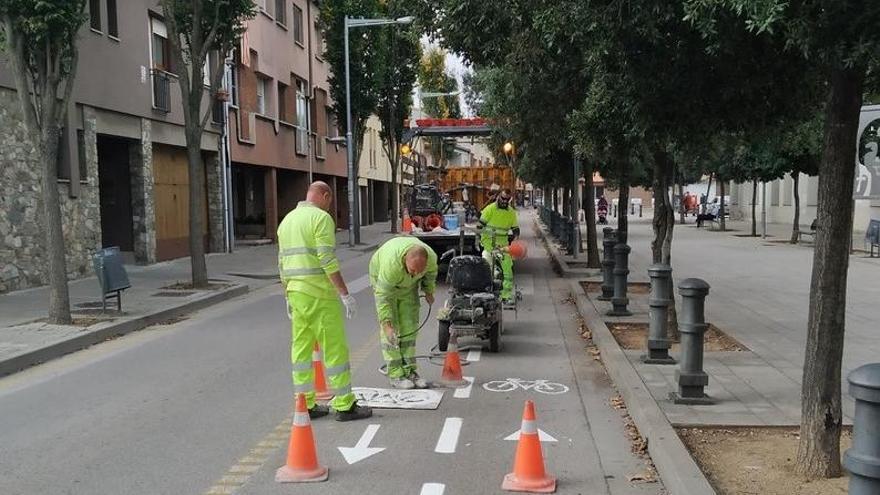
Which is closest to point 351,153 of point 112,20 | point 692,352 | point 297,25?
point 297,25

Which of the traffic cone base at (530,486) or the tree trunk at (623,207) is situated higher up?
the tree trunk at (623,207)

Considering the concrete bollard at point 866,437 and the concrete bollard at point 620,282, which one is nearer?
the concrete bollard at point 866,437

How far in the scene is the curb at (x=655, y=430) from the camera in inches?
174

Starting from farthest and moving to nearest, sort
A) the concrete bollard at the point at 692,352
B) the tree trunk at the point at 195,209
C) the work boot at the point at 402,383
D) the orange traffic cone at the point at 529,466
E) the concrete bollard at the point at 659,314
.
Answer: the tree trunk at the point at 195,209, the concrete bollard at the point at 659,314, the work boot at the point at 402,383, the concrete bollard at the point at 692,352, the orange traffic cone at the point at 529,466

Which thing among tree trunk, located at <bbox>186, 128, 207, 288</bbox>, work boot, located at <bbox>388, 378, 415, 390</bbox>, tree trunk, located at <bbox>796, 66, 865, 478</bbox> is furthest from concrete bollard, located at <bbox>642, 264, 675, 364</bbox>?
tree trunk, located at <bbox>186, 128, 207, 288</bbox>

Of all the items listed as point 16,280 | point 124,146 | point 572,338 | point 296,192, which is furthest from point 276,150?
point 572,338

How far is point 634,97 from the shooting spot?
585cm

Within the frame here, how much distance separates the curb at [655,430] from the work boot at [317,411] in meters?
2.51

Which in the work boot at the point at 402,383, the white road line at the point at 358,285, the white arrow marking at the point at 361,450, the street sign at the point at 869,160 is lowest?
the white road line at the point at 358,285

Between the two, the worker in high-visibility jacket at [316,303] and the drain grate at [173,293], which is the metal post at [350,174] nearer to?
the drain grate at [173,293]

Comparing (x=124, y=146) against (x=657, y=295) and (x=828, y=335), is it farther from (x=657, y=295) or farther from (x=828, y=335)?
(x=828, y=335)

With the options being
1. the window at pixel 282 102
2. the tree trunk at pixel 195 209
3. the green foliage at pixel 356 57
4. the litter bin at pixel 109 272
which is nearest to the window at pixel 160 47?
the tree trunk at pixel 195 209

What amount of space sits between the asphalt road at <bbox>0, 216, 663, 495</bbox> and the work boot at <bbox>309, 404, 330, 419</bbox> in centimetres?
8

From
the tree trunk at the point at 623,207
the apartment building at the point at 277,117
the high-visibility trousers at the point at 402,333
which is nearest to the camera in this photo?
the high-visibility trousers at the point at 402,333
